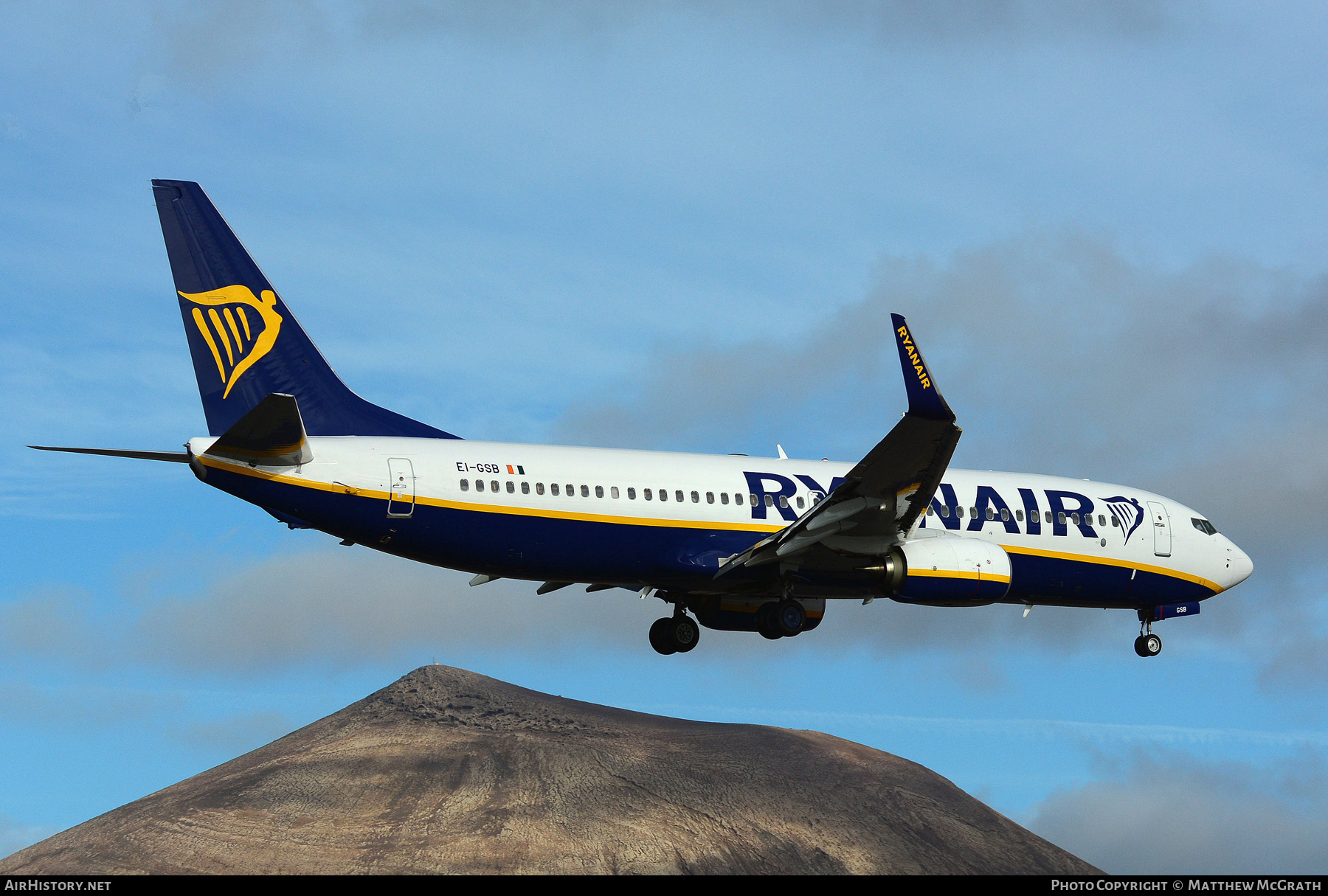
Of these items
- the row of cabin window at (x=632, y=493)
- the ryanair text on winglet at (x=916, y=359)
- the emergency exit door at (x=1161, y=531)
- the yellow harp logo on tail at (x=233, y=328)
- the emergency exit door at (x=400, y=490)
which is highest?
the yellow harp logo on tail at (x=233, y=328)

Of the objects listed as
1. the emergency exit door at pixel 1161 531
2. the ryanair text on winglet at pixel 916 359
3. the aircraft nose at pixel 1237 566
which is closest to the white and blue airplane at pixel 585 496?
the ryanair text on winglet at pixel 916 359

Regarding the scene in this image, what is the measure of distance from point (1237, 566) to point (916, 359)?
18.1m

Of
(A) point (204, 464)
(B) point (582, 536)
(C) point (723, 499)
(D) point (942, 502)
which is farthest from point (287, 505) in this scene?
(D) point (942, 502)

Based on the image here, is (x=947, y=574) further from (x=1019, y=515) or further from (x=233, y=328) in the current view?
(x=233, y=328)

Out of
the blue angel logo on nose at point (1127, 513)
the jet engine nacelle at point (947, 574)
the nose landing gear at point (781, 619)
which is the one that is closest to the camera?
the jet engine nacelle at point (947, 574)

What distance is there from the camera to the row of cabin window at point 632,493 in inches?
1286

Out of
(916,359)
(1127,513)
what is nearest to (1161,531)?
(1127,513)

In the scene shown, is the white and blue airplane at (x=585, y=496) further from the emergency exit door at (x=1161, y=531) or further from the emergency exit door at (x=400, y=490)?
the emergency exit door at (x=1161, y=531)

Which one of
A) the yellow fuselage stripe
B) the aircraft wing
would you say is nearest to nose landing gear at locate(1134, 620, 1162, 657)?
the yellow fuselage stripe

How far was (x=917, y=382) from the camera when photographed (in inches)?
1163

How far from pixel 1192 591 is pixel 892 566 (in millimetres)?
11788

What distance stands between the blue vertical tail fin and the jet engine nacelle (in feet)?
39.9

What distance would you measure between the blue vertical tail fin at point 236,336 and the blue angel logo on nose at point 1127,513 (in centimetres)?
1953

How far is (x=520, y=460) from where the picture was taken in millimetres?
33438
